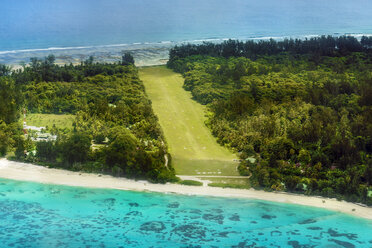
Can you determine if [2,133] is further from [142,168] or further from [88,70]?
[88,70]

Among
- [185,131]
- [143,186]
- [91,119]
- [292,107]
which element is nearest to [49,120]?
[91,119]

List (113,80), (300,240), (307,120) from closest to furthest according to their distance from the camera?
1. (300,240)
2. (307,120)
3. (113,80)

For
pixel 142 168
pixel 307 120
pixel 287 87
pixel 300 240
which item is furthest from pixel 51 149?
pixel 287 87

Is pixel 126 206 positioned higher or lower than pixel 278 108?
lower

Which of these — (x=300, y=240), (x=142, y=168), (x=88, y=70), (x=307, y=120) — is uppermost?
(x=88, y=70)

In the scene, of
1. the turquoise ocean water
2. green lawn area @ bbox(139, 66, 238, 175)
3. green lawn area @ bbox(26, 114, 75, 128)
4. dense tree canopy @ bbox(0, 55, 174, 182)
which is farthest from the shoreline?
green lawn area @ bbox(26, 114, 75, 128)

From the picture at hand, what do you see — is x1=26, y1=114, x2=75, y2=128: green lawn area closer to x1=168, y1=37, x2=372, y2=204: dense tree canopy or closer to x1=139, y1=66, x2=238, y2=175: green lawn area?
x1=139, y1=66, x2=238, y2=175: green lawn area

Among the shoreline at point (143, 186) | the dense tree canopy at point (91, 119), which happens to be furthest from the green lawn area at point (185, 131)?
the shoreline at point (143, 186)
